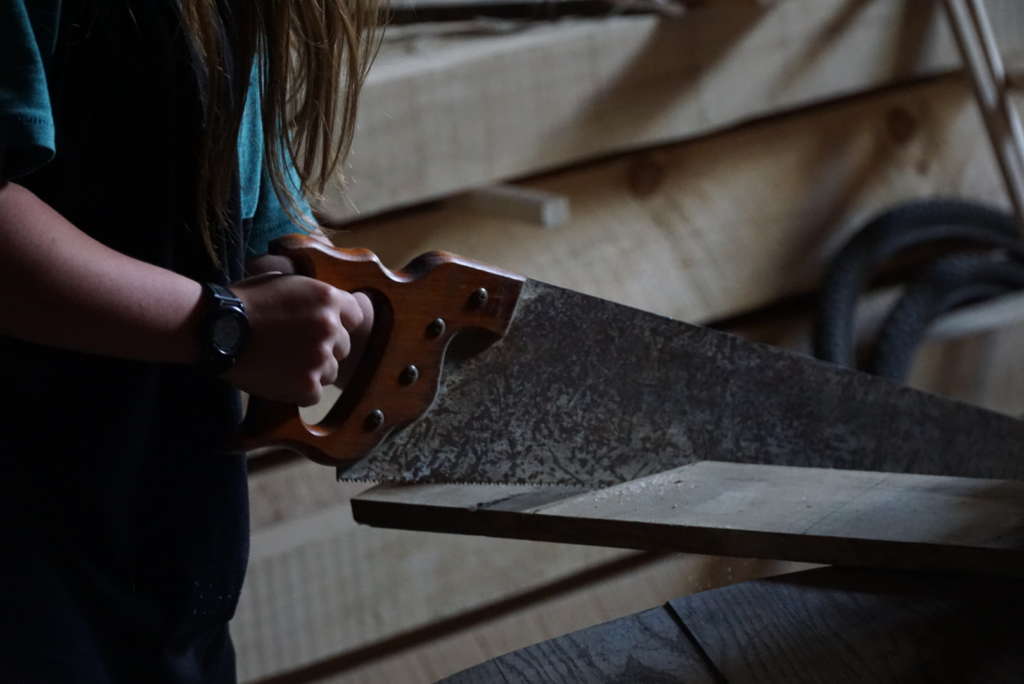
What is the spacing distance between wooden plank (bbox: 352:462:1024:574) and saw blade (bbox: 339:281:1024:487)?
0.03 m

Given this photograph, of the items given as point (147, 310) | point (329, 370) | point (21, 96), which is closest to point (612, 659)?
point (329, 370)

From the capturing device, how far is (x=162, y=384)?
913 millimetres

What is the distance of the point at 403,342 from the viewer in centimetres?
95

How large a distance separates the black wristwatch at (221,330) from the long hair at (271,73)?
0.21 ft

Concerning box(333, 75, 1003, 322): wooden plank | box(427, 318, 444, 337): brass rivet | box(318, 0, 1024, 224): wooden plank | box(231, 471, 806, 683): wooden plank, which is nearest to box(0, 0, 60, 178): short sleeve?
box(427, 318, 444, 337): brass rivet

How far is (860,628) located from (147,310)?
51 centimetres

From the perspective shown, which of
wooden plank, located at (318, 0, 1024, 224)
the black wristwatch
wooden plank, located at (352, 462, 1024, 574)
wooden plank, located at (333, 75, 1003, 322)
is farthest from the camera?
wooden plank, located at (333, 75, 1003, 322)

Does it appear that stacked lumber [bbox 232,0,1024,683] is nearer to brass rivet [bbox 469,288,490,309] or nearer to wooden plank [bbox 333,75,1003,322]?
wooden plank [bbox 333,75,1003,322]

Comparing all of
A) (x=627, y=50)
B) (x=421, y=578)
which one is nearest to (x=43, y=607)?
(x=421, y=578)

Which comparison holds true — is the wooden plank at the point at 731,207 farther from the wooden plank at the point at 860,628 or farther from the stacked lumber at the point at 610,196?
the wooden plank at the point at 860,628

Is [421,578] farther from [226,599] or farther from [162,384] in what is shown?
[162,384]

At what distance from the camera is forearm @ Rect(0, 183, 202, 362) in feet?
2.38

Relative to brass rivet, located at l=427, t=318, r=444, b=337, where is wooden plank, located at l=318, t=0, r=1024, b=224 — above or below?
below

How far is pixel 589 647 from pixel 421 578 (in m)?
1.03
